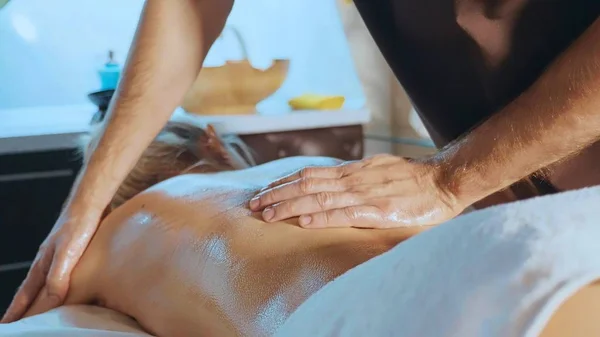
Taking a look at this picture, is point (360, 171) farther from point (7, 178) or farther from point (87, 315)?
point (7, 178)

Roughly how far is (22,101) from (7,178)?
624 mm

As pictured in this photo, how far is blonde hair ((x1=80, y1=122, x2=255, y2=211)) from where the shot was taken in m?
1.46

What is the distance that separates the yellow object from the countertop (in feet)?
0.22

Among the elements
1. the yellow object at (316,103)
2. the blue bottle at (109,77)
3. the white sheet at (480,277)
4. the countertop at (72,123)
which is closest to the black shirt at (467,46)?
the countertop at (72,123)

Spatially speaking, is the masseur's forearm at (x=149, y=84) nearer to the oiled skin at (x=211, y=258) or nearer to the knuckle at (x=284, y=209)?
the oiled skin at (x=211, y=258)

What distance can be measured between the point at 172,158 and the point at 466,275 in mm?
1065

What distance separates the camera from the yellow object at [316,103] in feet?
8.08

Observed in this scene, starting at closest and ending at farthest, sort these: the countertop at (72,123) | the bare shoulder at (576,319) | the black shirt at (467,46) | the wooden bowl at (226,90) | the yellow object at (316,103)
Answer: the bare shoulder at (576,319), the black shirt at (467,46), the countertop at (72,123), the wooden bowl at (226,90), the yellow object at (316,103)

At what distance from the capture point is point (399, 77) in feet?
4.83

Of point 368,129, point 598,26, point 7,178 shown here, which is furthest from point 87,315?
point 368,129

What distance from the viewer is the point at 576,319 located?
0.42m

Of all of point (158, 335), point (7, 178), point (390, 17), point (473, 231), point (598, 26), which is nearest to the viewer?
point (473, 231)

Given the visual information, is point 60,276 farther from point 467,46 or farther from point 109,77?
point 109,77

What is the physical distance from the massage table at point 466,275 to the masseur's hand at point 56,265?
767 millimetres
